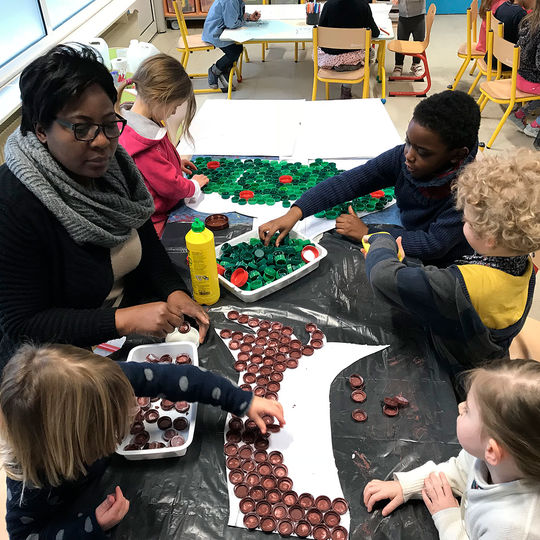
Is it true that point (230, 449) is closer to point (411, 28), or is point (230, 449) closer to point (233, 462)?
point (233, 462)

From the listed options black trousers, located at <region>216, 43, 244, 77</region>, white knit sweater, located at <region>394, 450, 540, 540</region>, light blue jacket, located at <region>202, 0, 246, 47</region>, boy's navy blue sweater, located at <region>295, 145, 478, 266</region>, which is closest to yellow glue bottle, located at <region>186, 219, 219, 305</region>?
boy's navy blue sweater, located at <region>295, 145, 478, 266</region>

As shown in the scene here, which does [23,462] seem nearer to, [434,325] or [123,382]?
[123,382]

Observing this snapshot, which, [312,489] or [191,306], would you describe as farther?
[191,306]

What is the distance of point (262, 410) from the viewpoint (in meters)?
1.07

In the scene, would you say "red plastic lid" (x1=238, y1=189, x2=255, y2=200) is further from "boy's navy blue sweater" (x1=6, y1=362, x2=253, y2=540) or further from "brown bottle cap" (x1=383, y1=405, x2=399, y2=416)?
"brown bottle cap" (x1=383, y1=405, x2=399, y2=416)

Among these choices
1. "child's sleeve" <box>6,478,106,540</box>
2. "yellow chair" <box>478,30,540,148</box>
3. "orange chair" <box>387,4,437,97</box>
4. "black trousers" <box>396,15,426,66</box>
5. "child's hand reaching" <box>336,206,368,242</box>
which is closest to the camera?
"child's sleeve" <box>6,478,106,540</box>

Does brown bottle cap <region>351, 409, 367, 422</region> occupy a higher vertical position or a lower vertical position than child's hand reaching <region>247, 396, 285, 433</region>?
lower

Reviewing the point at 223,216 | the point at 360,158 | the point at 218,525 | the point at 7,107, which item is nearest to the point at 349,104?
the point at 360,158

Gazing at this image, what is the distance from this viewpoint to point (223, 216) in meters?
1.80

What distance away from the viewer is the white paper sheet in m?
0.98

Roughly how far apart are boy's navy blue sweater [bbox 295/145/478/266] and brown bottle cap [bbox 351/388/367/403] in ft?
2.01

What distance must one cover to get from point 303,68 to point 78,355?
5.06 metres

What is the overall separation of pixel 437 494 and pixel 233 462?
1.36ft

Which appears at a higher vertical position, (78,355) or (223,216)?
(78,355)
